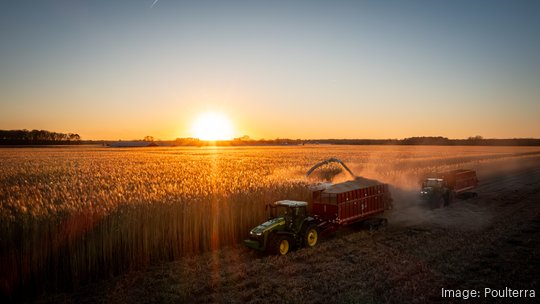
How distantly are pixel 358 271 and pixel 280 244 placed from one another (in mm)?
2661

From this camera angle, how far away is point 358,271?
9.34 meters

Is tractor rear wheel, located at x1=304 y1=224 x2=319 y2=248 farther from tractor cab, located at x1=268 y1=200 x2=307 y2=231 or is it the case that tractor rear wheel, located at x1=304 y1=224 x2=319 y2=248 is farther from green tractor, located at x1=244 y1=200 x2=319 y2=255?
tractor cab, located at x1=268 y1=200 x2=307 y2=231

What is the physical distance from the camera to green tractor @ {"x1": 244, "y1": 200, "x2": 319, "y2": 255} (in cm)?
1064

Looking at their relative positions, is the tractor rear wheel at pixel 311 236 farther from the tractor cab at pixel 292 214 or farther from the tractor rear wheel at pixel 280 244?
the tractor rear wheel at pixel 280 244

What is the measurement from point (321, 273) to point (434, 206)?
12.9 meters

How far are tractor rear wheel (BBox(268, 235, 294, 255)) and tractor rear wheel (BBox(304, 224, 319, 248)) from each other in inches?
30.0

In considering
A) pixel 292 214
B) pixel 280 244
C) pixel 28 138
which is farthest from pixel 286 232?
pixel 28 138

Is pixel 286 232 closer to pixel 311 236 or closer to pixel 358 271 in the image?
pixel 311 236

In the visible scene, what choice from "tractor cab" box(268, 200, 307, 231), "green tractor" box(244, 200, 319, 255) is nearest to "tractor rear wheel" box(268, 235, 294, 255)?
"green tractor" box(244, 200, 319, 255)

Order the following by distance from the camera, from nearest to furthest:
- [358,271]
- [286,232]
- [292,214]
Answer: [358,271] < [286,232] < [292,214]

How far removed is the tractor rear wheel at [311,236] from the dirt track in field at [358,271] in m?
0.33

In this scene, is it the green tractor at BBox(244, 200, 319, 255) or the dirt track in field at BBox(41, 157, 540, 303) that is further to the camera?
the green tractor at BBox(244, 200, 319, 255)

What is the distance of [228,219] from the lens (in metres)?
12.4

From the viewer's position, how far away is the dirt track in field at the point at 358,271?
7.89m
